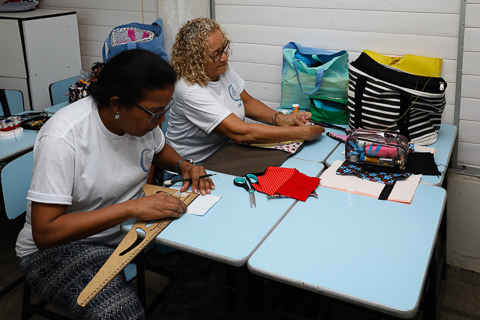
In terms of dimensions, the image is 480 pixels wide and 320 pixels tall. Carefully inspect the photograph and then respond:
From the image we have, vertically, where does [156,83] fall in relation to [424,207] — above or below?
above

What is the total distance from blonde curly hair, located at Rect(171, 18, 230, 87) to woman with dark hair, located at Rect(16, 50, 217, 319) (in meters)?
0.62

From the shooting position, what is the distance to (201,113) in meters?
2.38

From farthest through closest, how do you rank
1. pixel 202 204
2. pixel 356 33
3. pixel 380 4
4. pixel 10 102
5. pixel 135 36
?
1. pixel 135 36
2. pixel 10 102
3. pixel 356 33
4. pixel 380 4
5. pixel 202 204

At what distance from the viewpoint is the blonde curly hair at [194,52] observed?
7.73 ft

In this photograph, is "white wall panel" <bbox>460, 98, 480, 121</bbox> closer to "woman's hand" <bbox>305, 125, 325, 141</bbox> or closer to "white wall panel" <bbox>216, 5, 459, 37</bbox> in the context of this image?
"white wall panel" <bbox>216, 5, 459, 37</bbox>

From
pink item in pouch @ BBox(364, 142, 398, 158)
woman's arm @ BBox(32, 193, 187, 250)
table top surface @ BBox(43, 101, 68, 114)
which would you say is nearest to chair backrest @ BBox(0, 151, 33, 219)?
woman's arm @ BBox(32, 193, 187, 250)

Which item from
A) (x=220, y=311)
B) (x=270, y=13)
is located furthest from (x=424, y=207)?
(x=270, y=13)

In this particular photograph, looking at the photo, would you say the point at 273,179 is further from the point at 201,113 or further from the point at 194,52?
the point at 194,52

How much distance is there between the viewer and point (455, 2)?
8.42ft

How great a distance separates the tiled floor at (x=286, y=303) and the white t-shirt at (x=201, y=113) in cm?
81

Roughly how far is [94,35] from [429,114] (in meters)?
3.01

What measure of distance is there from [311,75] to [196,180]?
4.20 ft

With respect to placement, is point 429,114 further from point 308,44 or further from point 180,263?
point 180,263

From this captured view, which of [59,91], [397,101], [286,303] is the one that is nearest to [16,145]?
[59,91]
